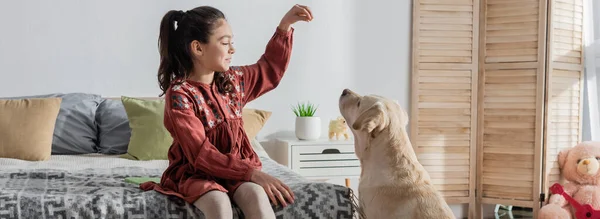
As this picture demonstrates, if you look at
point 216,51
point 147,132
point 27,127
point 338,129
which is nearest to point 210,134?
point 216,51

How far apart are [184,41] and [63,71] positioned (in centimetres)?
176

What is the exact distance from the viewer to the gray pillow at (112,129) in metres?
3.06

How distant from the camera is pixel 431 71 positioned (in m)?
3.91

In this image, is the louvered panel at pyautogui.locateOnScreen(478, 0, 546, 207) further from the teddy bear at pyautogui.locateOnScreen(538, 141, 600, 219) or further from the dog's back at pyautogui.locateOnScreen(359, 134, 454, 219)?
the dog's back at pyautogui.locateOnScreen(359, 134, 454, 219)

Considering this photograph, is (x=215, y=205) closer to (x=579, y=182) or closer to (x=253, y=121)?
(x=253, y=121)

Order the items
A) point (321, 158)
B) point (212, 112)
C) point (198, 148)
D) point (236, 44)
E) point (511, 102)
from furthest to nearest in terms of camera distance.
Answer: point (511, 102), point (236, 44), point (321, 158), point (212, 112), point (198, 148)

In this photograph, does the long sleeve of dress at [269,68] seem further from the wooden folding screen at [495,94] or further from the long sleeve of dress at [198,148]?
the wooden folding screen at [495,94]

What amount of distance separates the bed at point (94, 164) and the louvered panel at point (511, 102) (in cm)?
143

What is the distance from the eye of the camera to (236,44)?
3.66 metres

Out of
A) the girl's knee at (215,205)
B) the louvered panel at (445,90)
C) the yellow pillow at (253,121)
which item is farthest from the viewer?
the louvered panel at (445,90)

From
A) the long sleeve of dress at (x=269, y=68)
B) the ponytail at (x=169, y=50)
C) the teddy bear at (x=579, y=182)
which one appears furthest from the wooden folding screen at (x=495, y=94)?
the ponytail at (x=169, y=50)

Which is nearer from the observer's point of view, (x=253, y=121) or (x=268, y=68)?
(x=268, y=68)

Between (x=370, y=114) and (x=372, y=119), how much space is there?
25 millimetres

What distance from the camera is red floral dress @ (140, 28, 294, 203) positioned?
5.58ft
